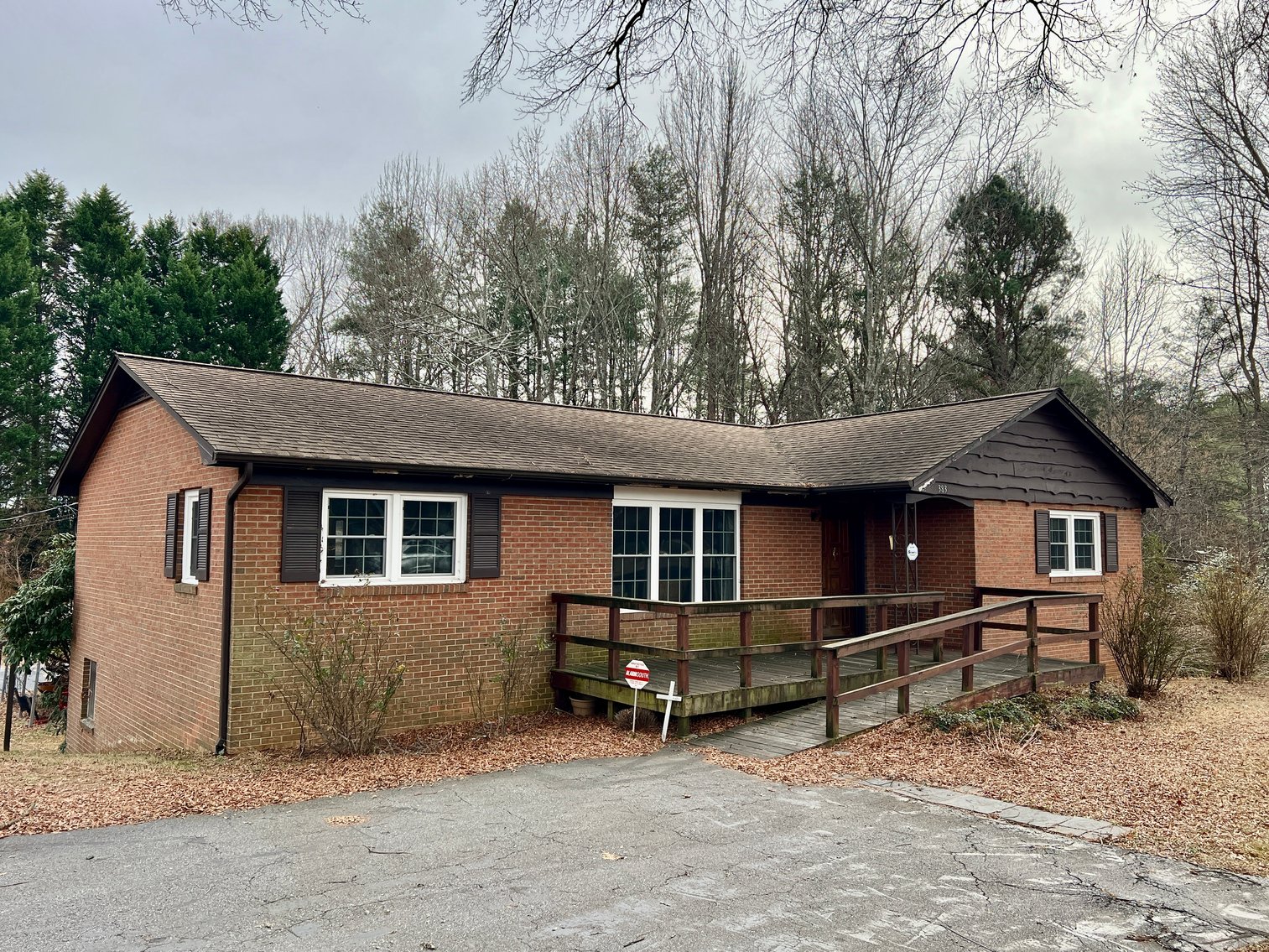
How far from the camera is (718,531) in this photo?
13688 mm

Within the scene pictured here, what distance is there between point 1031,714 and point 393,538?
766 cm

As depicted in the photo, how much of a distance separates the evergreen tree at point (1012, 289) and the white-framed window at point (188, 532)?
81.9 feet

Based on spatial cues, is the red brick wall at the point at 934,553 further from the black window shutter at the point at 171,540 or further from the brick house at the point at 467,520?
the black window shutter at the point at 171,540

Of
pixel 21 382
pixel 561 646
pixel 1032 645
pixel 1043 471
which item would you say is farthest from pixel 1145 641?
pixel 21 382

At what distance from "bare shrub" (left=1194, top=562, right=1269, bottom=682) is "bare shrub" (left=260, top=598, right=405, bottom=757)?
13.9 meters

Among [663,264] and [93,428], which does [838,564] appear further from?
[663,264]

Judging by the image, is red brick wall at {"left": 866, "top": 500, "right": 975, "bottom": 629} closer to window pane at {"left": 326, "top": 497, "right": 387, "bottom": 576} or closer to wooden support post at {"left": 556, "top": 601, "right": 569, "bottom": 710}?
wooden support post at {"left": 556, "top": 601, "right": 569, "bottom": 710}

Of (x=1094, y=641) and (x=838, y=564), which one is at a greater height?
(x=838, y=564)

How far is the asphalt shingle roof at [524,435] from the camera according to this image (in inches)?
397

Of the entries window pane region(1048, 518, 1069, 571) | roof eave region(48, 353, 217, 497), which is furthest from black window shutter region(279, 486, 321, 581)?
window pane region(1048, 518, 1069, 571)

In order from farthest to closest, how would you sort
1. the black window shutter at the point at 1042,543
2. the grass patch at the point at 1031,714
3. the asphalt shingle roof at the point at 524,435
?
the black window shutter at the point at 1042,543 < the asphalt shingle roof at the point at 524,435 < the grass patch at the point at 1031,714

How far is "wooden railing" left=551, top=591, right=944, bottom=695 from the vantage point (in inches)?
387

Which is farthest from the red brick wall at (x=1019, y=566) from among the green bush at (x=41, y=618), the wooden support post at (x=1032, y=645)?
the green bush at (x=41, y=618)

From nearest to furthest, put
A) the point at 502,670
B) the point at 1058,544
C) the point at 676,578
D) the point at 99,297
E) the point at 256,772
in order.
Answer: the point at 256,772 → the point at 502,670 → the point at 676,578 → the point at 1058,544 → the point at 99,297
